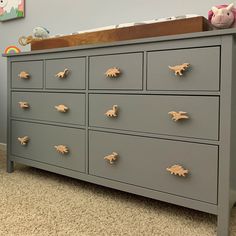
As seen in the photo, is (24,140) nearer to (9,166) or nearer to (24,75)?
(9,166)

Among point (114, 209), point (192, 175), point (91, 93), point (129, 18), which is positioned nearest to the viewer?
point (192, 175)

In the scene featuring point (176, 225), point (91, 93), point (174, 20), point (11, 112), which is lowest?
point (176, 225)

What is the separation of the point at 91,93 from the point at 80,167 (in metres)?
0.37

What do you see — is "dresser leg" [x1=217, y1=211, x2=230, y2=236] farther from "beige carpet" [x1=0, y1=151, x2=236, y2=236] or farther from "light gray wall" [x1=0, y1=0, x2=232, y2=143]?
"light gray wall" [x1=0, y1=0, x2=232, y2=143]

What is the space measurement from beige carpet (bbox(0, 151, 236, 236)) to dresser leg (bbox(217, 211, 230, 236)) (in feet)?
0.17

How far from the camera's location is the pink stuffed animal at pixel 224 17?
3.36 ft

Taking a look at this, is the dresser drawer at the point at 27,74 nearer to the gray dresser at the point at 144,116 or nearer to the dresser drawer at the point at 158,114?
the gray dresser at the point at 144,116

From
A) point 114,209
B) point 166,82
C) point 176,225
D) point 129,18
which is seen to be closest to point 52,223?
point 114,209

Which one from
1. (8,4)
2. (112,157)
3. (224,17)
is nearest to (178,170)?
(112,157)

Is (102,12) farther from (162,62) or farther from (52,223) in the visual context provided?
(52,223)

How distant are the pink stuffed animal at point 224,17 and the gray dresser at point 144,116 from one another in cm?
9

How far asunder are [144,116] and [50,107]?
0.59m

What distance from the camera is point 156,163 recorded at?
1154 mm

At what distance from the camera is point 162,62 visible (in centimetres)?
111
